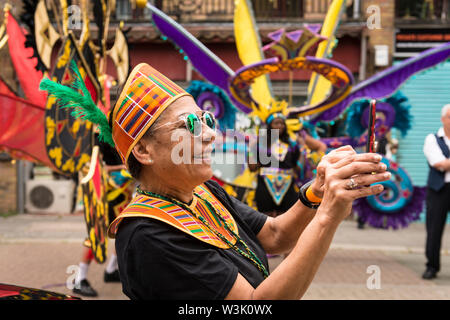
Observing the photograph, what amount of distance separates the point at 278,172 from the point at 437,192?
Result: 5.98ft

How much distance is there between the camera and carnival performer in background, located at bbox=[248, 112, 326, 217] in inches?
209

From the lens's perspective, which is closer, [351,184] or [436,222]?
[351,184]

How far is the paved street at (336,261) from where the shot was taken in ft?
16.0

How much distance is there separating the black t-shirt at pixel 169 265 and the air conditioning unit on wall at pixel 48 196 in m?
9.28

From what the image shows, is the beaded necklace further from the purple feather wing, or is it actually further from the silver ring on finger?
the purple feather wing

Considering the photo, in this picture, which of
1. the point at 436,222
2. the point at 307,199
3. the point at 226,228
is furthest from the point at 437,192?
the point at 226,228

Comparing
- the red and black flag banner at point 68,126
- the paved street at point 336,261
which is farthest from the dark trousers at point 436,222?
the red and black flag banner at point 68,126

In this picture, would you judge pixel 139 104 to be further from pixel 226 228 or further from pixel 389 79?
pixel 389 79

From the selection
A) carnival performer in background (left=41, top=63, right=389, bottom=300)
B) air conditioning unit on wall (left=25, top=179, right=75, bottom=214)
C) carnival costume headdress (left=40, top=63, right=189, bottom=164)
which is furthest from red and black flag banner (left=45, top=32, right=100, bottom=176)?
air conditioning unit on wall (left=25, top=179, right=75, bottom=214)

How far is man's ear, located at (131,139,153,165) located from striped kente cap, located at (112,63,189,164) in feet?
0.07

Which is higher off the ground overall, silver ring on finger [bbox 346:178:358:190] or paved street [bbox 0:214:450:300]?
silver ring on finger [bbox 346:178:358:190]

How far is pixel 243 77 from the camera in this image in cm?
523

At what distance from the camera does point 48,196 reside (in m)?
10.1
